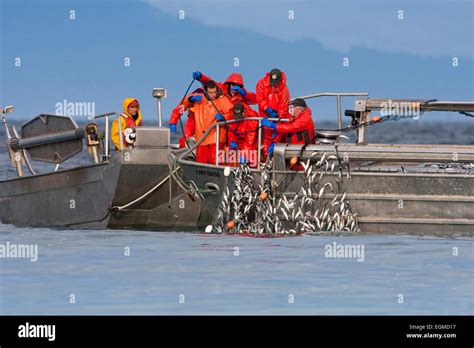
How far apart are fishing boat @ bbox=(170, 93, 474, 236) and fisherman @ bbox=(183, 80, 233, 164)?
1.93 feet

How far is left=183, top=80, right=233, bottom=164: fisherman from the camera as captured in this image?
19516 mm

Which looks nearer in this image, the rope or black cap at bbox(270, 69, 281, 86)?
black cap at bbox(270, 69, 281, 86)

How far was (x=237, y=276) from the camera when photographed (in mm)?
15148

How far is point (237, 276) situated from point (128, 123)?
6.83 m

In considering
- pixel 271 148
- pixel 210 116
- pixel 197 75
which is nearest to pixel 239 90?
pixel 210 116

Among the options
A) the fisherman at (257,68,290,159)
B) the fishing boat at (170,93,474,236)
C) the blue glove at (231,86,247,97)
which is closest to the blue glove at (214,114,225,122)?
the fishing boat at (170,93,474,236)

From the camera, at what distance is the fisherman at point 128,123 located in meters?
20.6

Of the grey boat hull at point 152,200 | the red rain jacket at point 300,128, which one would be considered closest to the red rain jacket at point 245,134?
the red rain jacket at point 300,128

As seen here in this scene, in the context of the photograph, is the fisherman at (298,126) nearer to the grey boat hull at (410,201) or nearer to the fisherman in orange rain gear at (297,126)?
the fisherman in orange rain gear at (297,126)

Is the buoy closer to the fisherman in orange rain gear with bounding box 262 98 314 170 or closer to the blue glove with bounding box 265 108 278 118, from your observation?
the fisherman in orange rain gear with bounding box 262 98 314 170

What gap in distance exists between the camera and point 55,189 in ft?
69.6

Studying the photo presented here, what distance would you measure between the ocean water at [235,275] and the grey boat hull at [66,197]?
3.81 ft

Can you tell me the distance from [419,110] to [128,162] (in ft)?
15.3
